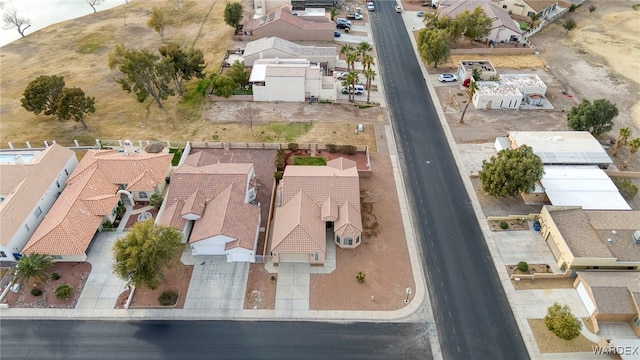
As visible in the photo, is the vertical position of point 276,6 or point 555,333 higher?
point 276,6

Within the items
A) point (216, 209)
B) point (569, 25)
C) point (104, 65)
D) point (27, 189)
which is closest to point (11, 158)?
point (27, 189)

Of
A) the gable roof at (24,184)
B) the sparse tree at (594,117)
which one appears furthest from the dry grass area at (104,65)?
the sparse tree at (594,117)

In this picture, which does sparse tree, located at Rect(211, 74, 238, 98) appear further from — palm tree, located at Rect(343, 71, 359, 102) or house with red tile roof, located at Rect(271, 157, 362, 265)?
house with red tile roof, located at Rect(271, 157, 362, 265)

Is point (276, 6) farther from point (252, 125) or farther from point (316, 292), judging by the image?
point (316, 292)

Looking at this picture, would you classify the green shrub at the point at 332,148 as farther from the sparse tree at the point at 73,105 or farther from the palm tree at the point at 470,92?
the sparse tree at the point at 73,105

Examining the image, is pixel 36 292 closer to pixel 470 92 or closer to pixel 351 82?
pixel 351 82

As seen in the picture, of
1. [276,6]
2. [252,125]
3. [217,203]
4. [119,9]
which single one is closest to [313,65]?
[252,125]
